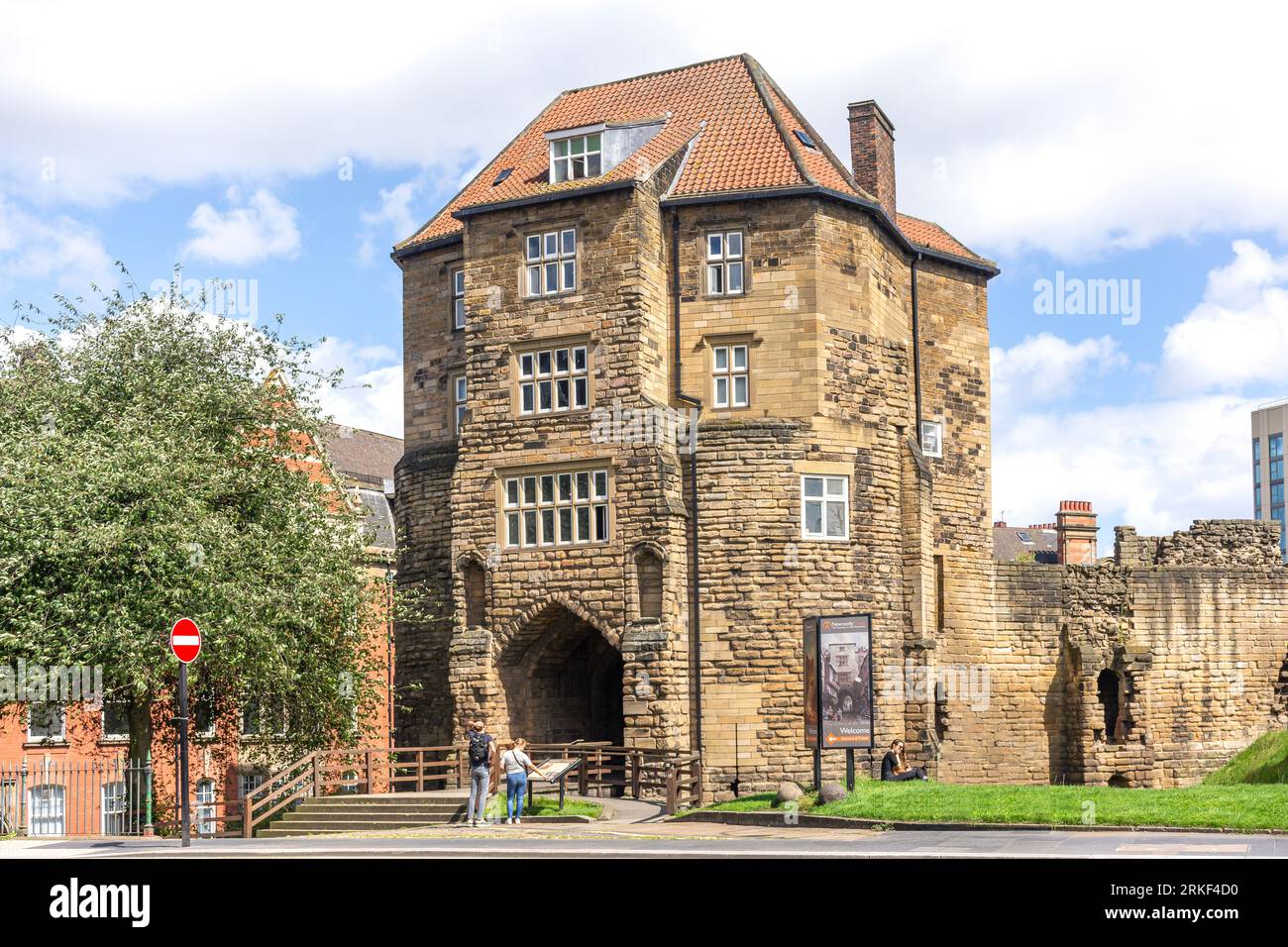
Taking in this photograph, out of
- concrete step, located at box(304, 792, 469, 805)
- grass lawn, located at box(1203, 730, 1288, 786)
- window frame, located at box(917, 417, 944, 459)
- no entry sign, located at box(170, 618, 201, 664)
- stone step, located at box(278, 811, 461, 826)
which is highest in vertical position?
window frame, located at box(917, 417, 944, 459)

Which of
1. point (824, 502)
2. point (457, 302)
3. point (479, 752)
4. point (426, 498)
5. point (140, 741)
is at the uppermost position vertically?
point (457, 302)

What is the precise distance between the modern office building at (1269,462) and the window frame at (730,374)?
438 ft

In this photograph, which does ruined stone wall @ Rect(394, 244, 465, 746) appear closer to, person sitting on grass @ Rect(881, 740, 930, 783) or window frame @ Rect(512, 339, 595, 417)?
window frame @ Rect(512, 339, 595, 417)

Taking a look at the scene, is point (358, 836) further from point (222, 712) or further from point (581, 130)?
point (581, 130)

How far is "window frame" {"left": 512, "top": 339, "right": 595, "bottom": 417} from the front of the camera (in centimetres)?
3569

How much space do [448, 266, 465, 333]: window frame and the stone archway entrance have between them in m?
8.33

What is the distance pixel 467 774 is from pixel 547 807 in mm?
5371

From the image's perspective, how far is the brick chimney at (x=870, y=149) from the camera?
40.1m

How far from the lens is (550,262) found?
36.4 m

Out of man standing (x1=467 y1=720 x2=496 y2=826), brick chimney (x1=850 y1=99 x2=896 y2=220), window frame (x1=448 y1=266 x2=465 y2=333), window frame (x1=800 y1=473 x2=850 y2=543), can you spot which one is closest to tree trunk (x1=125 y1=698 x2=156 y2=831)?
man standing (x1=467 y1=720 x2=496 y2=826)

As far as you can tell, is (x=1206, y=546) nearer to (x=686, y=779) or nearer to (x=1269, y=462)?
(x=686, y=779)

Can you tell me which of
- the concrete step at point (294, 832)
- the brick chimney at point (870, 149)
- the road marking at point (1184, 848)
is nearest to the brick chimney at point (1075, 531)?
the brick chimney at point (870, 149)

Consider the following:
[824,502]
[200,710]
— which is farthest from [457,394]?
[200,710]
